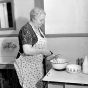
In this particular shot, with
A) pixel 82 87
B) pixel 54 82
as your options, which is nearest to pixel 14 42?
pixel 54 82

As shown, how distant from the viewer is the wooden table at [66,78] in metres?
1.19

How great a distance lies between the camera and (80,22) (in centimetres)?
177

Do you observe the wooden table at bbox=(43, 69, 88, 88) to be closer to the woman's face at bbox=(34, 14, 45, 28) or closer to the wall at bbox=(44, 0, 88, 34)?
the woman's face at bbox=(34, 14, 45, 28)

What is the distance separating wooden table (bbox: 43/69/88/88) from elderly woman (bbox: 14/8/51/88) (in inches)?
7.8

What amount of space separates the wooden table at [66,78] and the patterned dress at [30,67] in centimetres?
19

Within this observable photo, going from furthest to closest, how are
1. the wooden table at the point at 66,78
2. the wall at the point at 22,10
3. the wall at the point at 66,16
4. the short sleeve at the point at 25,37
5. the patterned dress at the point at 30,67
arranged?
the wall at the point at 22,10, the wall at the point at 66,16, the patterned dress at the point at 30,67, the short sleeve at the point at 25,37, the wooden table at the point at 66,78

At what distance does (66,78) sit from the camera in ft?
4.18

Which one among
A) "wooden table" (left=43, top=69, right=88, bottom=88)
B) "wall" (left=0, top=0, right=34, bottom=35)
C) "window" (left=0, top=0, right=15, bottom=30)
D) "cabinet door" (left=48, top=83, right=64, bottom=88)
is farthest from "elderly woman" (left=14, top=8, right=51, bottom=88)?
"window" (left=0, top=0, right=15, bottom=30)

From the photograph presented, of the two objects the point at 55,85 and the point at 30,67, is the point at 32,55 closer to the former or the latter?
the point at 30,67

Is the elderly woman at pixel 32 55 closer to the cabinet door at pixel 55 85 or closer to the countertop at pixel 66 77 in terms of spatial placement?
the countertop at pixel 66 77

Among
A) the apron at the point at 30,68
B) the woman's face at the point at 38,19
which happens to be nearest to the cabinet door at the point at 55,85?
the apron at the point at 30,68

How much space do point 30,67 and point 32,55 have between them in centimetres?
13

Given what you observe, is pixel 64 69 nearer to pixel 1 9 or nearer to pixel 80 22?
pixel 80 22

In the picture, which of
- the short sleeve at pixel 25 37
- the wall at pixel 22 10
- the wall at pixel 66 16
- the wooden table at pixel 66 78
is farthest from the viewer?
the wall at pixel 22 10
